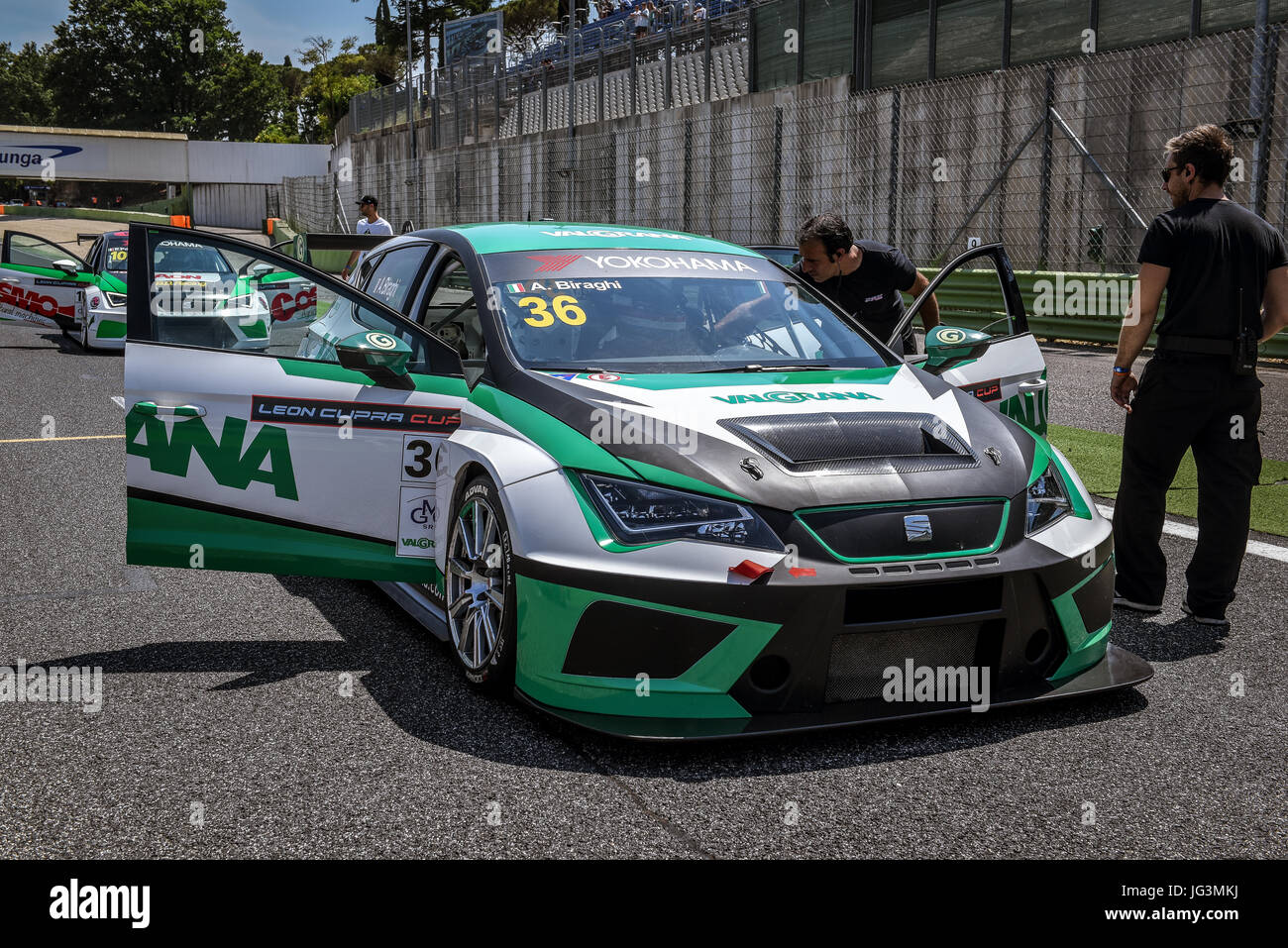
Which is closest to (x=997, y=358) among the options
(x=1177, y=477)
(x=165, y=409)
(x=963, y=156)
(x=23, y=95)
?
(x=1177, y=477)

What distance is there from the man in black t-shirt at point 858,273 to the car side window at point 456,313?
2.11 metres

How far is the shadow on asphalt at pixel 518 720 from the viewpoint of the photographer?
12.0ft

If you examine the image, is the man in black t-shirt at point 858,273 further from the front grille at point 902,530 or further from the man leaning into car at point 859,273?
the front grille at point 902,530

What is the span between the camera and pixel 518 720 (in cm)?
397

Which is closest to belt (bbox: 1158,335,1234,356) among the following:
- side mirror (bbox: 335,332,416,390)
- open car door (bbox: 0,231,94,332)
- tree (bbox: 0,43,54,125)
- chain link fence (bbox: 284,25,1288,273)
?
side mirror (bbox: 335,332,416,390)

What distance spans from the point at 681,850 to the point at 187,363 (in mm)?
2643

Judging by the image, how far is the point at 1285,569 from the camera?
19.3 ft

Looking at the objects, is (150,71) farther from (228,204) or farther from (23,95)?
(228,204)

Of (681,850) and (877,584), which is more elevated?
(877,584)

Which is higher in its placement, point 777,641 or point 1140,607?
point 777,641

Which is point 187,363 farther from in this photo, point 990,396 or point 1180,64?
point 1180,64

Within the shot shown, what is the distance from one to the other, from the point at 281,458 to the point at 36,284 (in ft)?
45.0
